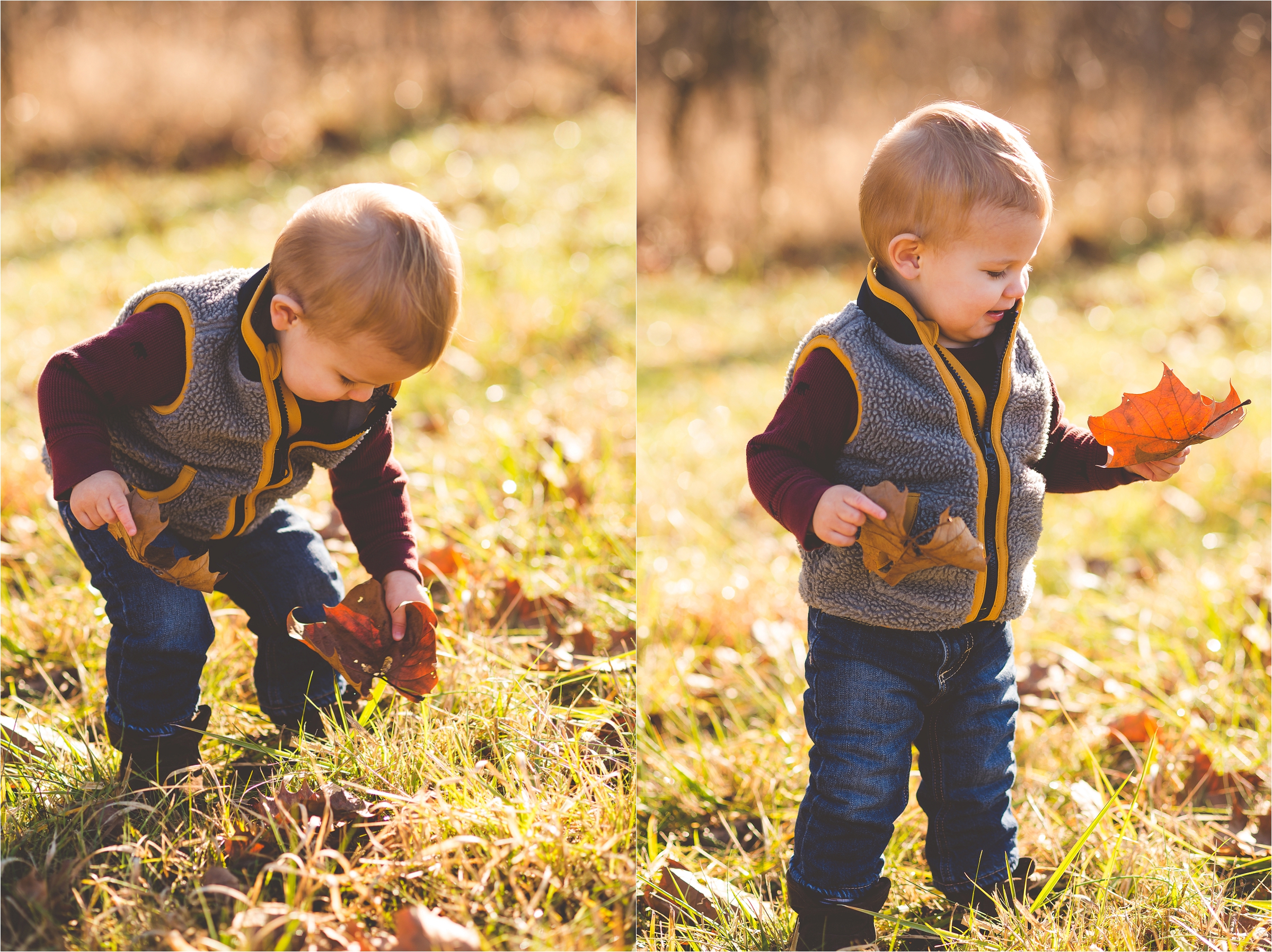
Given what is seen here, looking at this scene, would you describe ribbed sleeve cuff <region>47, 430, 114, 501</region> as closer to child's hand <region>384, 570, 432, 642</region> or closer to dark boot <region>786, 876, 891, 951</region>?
child's hand <region>384, 570, 432, 642</region>

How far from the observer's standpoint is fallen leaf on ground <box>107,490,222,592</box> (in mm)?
1682

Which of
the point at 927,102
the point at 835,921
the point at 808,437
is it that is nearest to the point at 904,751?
the point at 835,921

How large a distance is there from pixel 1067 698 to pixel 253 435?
202 centimetres

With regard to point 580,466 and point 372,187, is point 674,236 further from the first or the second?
point 372,187

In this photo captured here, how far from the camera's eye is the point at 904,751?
1.77m

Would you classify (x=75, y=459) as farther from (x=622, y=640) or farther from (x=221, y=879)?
(x=622, y=640)

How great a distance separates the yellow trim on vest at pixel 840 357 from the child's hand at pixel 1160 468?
537 millimetres

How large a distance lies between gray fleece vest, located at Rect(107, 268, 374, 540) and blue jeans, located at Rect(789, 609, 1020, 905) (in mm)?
1034

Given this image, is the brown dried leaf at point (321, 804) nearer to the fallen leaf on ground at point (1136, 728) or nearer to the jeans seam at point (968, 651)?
the jeans seam at point (968, 651)

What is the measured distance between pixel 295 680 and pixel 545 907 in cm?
85

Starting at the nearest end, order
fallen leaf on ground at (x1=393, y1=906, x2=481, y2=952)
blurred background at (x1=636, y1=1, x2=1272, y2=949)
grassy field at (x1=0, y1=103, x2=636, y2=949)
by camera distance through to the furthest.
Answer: fallen leaf on ground at (x1=393, y1=906, x2=481, y2=952) → grassy field at (x1=0, y1=103, x2=636, y2=949) → blurred background at (x1=636, y1=1, x2=1272, y2=949)

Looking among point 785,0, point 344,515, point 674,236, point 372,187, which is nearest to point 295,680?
point 344,515

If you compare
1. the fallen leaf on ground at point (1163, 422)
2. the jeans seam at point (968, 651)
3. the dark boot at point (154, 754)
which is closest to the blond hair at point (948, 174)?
the fallen leaf on ground at point (1163, 422)

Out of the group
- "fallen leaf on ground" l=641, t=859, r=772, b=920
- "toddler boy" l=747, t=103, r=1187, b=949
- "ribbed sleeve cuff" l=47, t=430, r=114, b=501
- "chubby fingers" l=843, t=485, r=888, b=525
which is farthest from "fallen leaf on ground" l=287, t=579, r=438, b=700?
"chubby fingers" l=843, t=485, r=888, b=525
